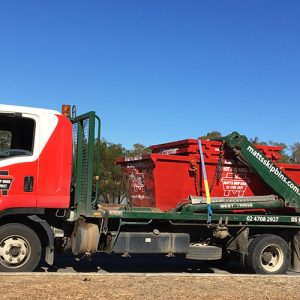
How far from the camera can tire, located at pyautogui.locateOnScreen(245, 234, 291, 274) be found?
1020cm

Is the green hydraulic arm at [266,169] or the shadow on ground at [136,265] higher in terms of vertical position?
the green hydraulic arm at [266,169]

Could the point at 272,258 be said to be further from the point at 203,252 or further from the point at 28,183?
the point at 28,183

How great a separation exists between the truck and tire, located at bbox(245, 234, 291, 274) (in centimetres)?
2

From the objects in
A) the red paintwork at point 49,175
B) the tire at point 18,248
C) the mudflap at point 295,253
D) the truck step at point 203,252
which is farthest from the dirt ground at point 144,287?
the mudflap at point 295,253

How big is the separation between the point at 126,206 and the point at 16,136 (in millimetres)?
2542

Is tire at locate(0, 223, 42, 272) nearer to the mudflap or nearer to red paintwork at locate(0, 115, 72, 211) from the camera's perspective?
red paintwork at locate(0, 115, 72, 211)

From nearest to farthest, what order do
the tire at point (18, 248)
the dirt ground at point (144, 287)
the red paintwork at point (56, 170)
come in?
the dirt ground at point (144, 287) → the tire at point (18, 248) → the red paintwork at point (56, 170)

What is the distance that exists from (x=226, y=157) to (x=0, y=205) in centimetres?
461

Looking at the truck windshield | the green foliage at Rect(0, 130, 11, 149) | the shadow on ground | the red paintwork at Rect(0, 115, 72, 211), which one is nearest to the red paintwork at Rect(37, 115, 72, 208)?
the red paintwork at Rect(0, 115, 72, 211)

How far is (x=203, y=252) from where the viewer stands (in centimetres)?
1007

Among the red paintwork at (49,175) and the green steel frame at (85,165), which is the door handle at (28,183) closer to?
the red paintwork at (49,175)

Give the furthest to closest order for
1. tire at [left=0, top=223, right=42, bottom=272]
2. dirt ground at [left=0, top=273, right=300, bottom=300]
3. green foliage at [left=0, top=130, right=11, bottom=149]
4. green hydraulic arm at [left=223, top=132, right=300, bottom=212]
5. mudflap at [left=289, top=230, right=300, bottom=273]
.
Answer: mudflap at [left=289, top=230, right=300, bottom=273] < green hydraulic arm at [left=223, top=132, right=300, bottom=212] < green foliage at [left=0, top=130, right=11, bottom=149] < tire at [left=0, top=223, right=42, bottom=272] < dirt ground at [left=0, top=273, right=300, bottom=300]

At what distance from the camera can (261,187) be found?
10867mm

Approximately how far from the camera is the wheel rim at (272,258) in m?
10.4
